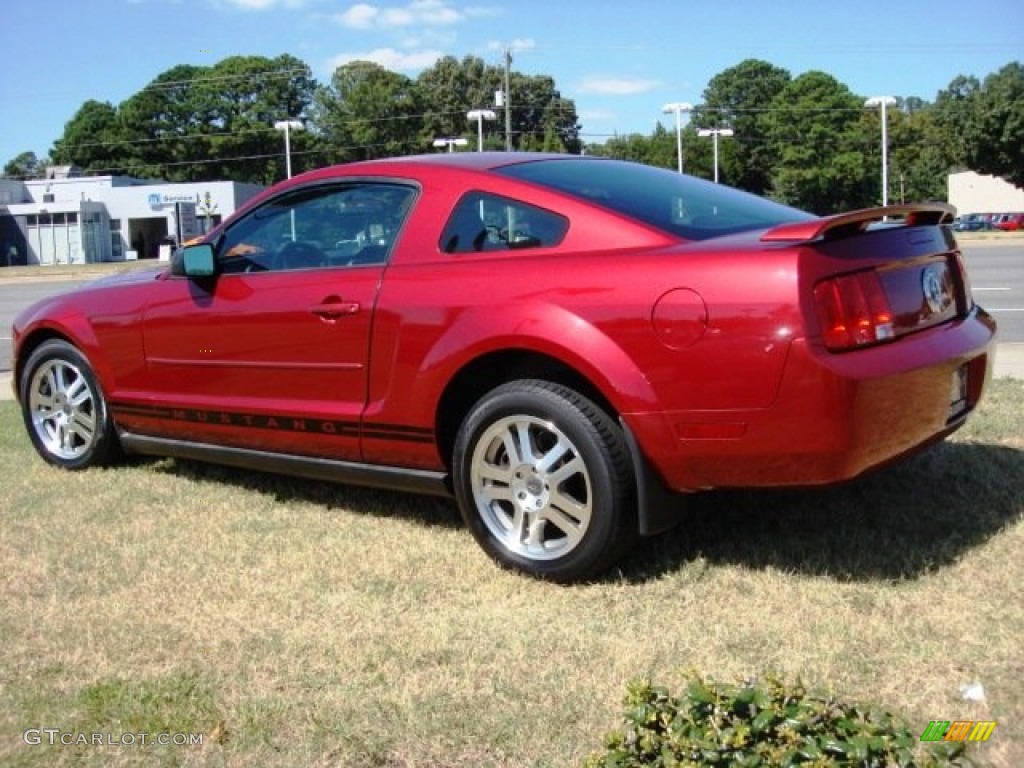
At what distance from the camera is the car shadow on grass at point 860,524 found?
12.2 ft

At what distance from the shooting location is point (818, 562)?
3711 millimetres

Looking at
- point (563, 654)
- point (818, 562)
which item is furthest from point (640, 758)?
point (818, 562)

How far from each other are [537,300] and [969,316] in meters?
1.71

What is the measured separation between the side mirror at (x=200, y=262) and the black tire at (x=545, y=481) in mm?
1577

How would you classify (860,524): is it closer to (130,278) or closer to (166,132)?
(130,278)

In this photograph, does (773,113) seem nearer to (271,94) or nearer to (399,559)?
(271,94)

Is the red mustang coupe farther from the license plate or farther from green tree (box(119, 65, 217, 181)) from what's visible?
green tree (box(119, 65, 217, 181))

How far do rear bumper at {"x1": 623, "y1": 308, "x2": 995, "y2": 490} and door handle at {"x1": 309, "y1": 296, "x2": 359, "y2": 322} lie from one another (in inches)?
51.0

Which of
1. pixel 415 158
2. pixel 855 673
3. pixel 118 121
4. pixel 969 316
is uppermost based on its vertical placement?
pixel 118 121

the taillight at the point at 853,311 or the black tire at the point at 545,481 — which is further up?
the taillight at the point at 853,311

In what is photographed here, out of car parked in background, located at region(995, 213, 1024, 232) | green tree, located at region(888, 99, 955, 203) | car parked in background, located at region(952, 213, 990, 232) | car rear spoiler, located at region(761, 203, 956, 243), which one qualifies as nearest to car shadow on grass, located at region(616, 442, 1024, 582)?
car rear spoiler, located at region(761, 203, 956, 243)

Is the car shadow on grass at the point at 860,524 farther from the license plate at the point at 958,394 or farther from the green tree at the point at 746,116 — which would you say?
the green tree at the point at 746,116

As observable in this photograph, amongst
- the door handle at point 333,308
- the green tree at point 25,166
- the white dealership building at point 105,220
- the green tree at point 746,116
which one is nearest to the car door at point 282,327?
the door handle at point 333,308

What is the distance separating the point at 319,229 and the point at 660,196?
1489 mm
